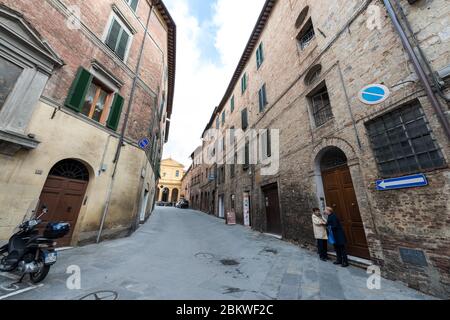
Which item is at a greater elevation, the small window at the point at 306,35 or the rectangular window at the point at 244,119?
the small window at the point at 306,35

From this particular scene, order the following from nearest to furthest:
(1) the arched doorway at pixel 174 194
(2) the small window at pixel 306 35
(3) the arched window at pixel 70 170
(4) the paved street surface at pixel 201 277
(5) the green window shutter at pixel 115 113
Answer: (4) the paved street surface at pixel 201 277
(3) the arched window at pixel 70 170
(5) the green window shutter at pixel 115 113
(2) the small window at pixel 306 35
(1) the arched doorway at pixel 174 194

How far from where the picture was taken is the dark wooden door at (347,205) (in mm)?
4830

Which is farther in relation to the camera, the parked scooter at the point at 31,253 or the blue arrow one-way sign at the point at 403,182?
the blue arrow one-way sign at the point at 403,182

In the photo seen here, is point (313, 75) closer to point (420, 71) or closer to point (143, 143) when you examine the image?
point (420, 71)

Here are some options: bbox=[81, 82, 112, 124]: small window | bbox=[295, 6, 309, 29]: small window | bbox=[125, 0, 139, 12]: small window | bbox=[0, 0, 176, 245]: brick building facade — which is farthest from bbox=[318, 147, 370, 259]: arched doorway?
bbox=[125, 0, 139, 12]: small window

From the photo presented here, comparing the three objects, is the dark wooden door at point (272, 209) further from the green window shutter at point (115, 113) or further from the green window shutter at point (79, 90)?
the green window shutter at point (79, 90)

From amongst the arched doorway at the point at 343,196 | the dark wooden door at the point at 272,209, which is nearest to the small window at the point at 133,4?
the arched doorway at the point at 343,196

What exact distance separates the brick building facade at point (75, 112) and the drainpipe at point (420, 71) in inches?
361

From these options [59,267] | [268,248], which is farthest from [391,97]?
[59,267]

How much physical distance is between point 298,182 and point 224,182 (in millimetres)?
10285

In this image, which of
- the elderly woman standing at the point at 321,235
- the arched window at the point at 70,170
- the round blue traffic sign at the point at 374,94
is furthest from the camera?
the arched window at the point at 70,170

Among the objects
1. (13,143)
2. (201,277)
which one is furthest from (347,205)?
(13,143)

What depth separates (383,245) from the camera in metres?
3.99

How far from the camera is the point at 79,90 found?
5914mm
